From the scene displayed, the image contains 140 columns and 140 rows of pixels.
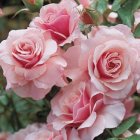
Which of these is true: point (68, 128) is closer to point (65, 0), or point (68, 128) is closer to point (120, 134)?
point (120, 134)

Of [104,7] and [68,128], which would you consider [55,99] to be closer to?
[68,128]

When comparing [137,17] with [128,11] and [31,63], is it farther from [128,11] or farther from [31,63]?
[31,63]

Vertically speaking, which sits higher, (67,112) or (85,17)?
(85,17)

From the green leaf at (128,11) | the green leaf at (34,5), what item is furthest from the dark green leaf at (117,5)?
A: the green leaf at (34,5)

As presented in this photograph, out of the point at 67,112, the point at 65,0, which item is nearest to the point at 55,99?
the point at 67,112

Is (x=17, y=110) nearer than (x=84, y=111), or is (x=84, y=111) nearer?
(x=84, y=111)

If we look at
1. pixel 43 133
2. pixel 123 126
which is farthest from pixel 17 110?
pixel 123 126
